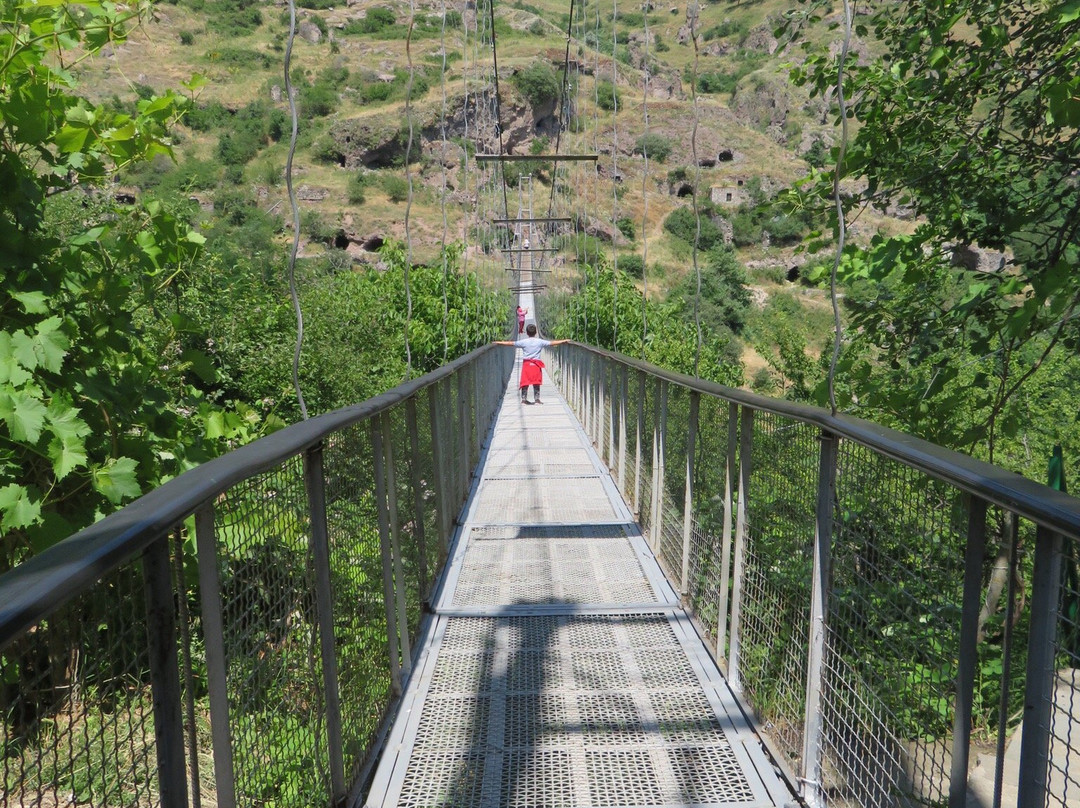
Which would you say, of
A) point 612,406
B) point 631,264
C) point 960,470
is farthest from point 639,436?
point 631,264

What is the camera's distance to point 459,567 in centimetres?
391

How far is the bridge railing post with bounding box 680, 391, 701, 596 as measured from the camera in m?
3.28

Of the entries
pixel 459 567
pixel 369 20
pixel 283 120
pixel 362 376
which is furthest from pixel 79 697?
pixel 369 20

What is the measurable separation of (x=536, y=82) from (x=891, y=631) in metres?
75.6

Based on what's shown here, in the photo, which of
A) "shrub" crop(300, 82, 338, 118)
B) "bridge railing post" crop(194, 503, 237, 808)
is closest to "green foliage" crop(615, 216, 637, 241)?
"shrub" crop(300, 82, 338, 118)

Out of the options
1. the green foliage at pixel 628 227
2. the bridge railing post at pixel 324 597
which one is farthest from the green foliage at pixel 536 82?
the bridge railing post at pixel 324 597

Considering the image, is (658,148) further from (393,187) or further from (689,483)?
(689,483)

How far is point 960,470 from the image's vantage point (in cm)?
125

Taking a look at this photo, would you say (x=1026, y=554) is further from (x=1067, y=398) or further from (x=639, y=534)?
(x=1067, y=398)

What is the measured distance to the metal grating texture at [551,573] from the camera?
349 cm

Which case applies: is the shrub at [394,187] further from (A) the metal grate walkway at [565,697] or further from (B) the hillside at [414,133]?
(A) the metal grate walkway at [565,697]

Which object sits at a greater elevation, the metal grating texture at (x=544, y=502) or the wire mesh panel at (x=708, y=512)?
the wire mesh panel at (x=708, y=512)

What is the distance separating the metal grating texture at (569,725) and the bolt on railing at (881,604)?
6.4 inches

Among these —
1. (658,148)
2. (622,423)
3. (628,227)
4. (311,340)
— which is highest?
(658,148)
